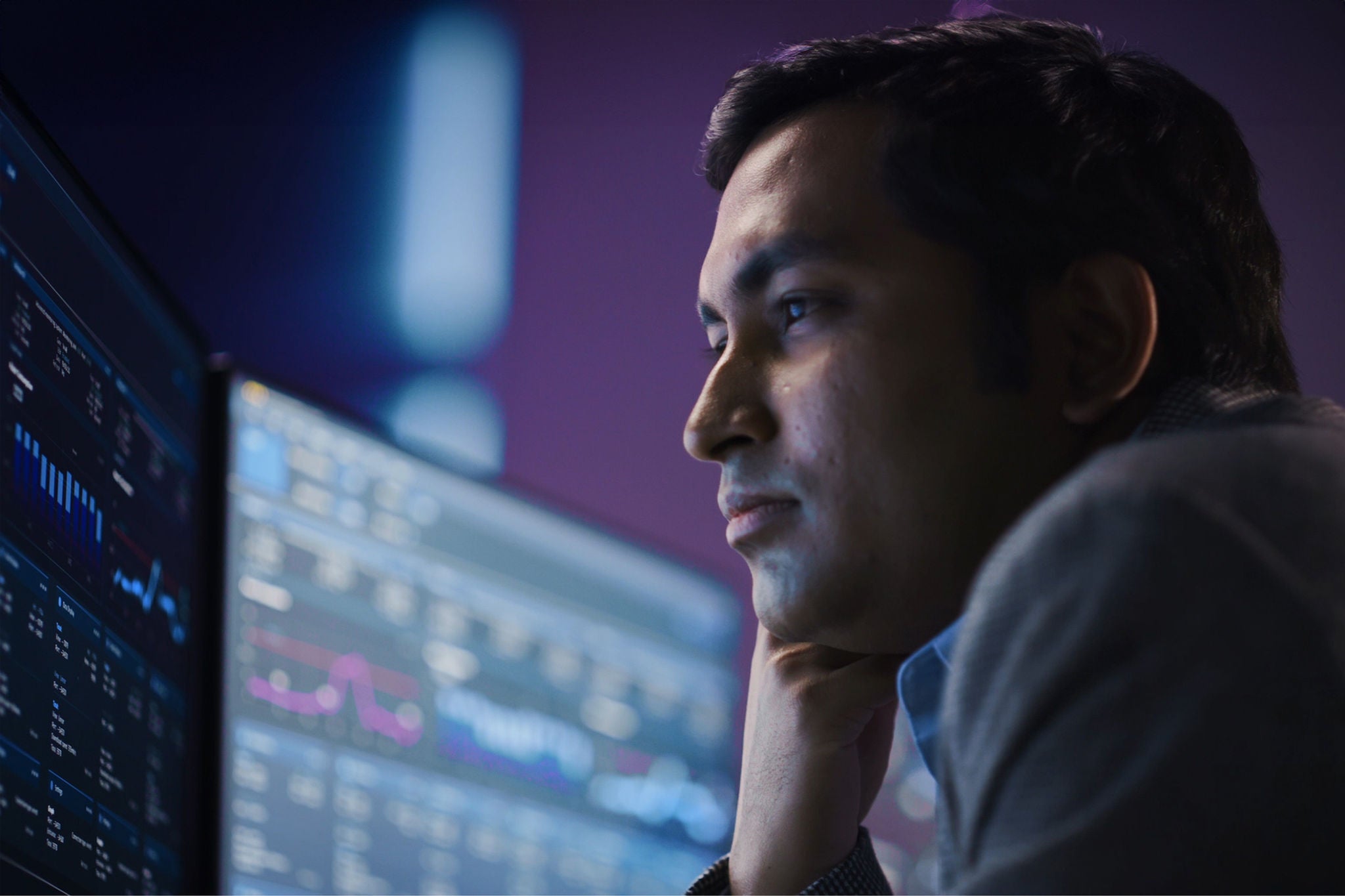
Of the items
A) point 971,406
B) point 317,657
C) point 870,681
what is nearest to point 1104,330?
point 971,406

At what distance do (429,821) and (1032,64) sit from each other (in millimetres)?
1057

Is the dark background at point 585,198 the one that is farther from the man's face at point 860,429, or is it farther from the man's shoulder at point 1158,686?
the man's shoulder at point 1158,686

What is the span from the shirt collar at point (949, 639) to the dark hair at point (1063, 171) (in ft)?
0.33

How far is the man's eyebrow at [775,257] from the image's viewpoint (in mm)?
972

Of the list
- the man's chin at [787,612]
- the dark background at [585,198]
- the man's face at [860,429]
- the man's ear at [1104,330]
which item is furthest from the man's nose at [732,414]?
the dark background at [585,198]

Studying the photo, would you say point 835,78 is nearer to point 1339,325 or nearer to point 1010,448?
point 1010,448

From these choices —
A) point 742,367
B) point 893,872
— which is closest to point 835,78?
point 742,367

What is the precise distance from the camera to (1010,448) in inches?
36.7

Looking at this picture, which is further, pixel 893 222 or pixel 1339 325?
pixel 1339 325

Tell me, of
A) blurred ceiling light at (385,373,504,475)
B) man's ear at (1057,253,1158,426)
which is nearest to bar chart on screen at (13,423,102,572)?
man's ear at (1057,253,1158,426)

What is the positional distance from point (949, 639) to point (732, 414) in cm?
24

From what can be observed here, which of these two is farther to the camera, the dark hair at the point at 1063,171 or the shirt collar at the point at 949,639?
the dark hair at the point at 1063,171

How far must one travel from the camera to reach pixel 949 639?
2.82ft

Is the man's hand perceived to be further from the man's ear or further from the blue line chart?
the blue line chart
